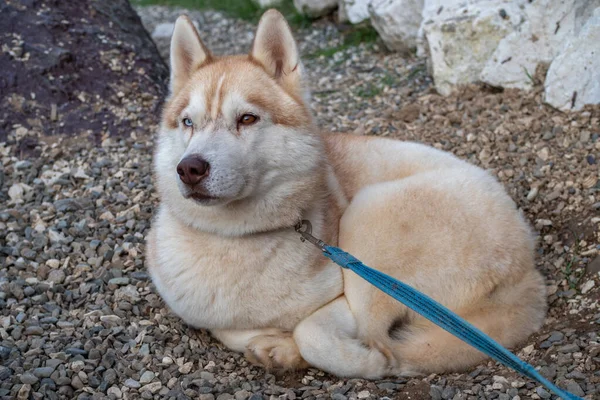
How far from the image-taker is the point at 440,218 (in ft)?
12.1

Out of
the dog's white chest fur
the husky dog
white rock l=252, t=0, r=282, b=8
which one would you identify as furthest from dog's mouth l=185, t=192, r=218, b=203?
white rock l=252, t=0, r=282, b=8

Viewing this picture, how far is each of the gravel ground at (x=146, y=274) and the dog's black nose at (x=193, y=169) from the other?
1.08m

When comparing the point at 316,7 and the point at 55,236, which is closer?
the point at 55,236

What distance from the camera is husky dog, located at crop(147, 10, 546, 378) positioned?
11.3 feet

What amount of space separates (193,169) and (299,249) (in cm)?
80

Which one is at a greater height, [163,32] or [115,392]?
[115,392]

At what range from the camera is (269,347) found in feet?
11.6

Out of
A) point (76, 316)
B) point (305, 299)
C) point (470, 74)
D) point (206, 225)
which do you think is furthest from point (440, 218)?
point (470, 74)

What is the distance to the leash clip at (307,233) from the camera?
345 cm

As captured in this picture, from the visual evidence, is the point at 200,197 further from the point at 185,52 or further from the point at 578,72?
the point at 578,72

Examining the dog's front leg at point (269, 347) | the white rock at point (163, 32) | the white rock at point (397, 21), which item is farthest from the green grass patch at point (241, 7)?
the dog's front leg at point (269, 347)

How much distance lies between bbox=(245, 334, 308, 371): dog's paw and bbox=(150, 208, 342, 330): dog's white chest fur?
0.09 metres

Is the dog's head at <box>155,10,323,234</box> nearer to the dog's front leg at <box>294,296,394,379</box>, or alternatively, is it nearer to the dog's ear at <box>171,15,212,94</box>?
the dog's ear at <box>171,15,212,94</box>

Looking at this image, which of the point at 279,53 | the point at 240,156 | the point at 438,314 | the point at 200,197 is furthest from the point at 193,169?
the point at 438,314
